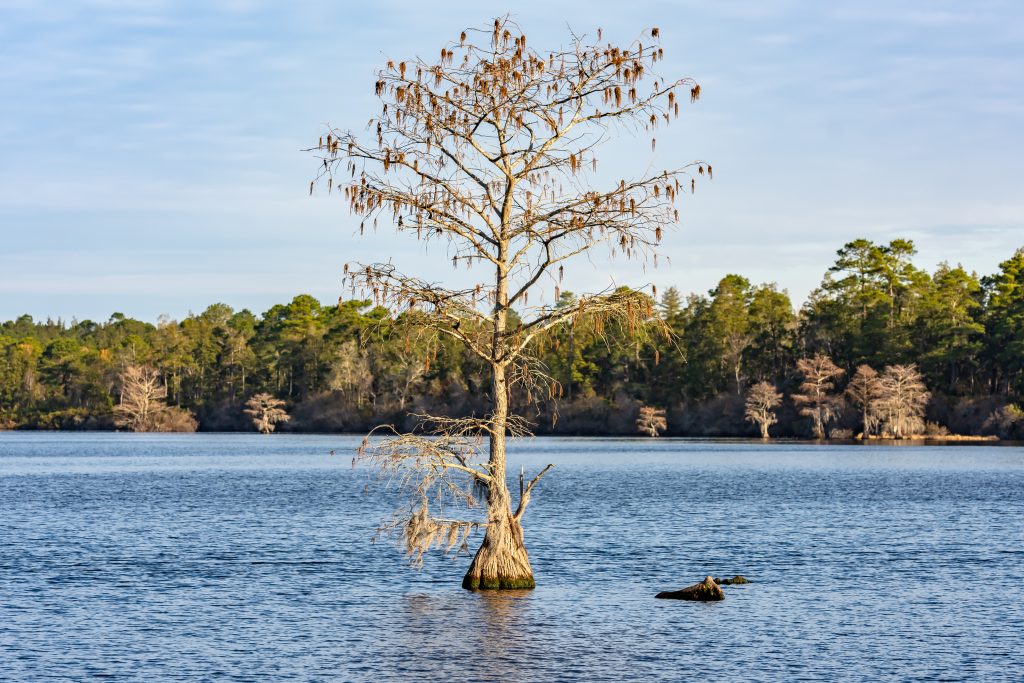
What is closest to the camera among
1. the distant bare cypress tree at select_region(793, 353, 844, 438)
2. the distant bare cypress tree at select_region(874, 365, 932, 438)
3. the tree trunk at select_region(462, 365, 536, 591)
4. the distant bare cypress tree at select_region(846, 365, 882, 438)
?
the tree trunk at select_region(462, 365, 536, 591)

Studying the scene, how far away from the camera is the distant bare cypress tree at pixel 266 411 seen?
181m

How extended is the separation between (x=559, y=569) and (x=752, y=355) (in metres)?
119

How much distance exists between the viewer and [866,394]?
424 ft

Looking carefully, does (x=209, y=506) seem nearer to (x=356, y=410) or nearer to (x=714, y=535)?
(x=714, y=535)

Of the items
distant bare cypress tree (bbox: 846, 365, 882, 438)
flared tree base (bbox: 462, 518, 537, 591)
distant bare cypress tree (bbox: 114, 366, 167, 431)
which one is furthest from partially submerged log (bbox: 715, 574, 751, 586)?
distant bare cypress tree (bbox: 114, 366, 167, 431)

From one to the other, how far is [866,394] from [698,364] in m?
29.6

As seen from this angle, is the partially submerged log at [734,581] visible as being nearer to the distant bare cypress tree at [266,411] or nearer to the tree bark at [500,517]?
the tree bark at [500,517]

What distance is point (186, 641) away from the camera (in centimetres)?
2372

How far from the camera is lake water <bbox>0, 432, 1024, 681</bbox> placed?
21766mm

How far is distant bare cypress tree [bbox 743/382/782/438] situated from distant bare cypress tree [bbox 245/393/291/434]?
2917 inches

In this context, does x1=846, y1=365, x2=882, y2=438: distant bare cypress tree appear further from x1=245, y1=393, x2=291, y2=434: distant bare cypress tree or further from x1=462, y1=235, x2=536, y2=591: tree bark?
x1=462, y1=235, x2=536, y2=591: tree bark

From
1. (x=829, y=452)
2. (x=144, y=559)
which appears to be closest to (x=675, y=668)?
(x=144, y=559)

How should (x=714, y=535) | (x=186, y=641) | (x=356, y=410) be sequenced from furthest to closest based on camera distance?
(x=356, y=410), (x=714, y=535), (x=186, y=641)

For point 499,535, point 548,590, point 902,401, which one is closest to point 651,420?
point 902,401
